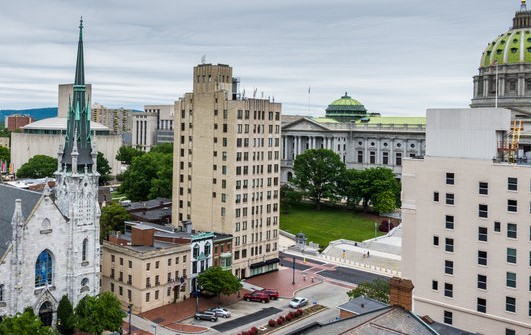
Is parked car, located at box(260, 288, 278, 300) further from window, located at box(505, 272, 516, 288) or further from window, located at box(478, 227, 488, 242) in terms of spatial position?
window, located at box(505, 272, 516, 288)

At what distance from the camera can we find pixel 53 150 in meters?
188

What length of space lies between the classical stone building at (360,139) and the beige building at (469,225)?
357ft

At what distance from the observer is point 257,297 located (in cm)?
7419

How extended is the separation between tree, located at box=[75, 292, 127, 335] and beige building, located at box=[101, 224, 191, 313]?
33.2 feet

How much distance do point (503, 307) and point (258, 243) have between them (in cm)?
4400

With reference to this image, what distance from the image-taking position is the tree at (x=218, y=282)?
71.5 metres

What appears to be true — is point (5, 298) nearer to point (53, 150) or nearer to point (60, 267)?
point (60, 267)

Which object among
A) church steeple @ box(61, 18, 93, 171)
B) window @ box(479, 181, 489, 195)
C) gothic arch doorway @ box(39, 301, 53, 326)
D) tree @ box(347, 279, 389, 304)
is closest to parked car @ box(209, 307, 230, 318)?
tree @ box(347, 279, 389, 304)

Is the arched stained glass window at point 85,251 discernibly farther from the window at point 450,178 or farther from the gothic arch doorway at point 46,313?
the window at point 450,178

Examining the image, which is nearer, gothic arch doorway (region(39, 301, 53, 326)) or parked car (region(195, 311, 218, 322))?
gothic arch doorway (region(39, 301, 53, 326))

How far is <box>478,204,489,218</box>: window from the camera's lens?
51500 mm

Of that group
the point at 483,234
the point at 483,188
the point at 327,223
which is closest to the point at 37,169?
the point at 327,223

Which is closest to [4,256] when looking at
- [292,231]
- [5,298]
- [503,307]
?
[5,298]

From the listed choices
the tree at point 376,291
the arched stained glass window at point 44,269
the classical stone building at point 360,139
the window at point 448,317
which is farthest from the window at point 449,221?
the classical stone building at point 360,139
